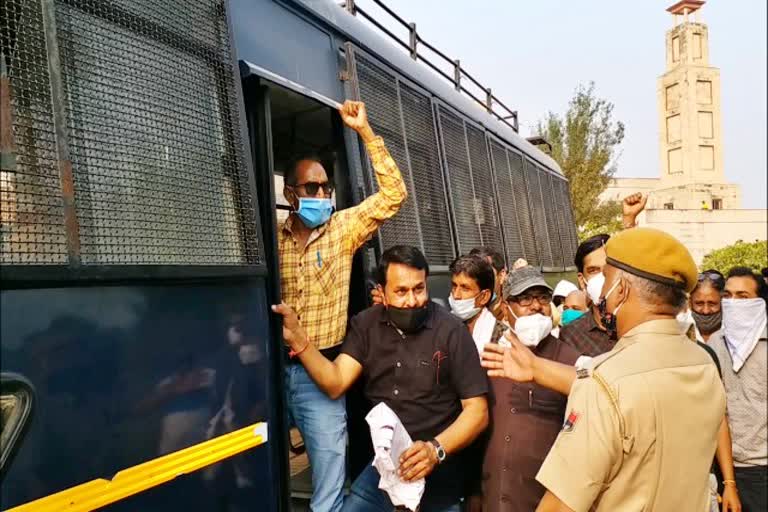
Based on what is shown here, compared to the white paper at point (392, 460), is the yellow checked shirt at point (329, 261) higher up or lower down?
higher up

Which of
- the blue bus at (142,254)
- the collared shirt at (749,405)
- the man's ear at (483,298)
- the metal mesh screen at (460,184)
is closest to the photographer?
the blue bus at (142,254)

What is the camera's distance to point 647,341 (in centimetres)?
197

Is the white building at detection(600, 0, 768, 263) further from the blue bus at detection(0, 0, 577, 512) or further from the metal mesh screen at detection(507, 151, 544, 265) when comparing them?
the blue bus at detection(0, 0, 577, 512)

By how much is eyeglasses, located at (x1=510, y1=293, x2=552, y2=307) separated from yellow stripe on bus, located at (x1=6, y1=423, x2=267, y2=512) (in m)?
1.27

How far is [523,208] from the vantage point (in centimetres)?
713

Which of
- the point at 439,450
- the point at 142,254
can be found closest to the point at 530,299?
the point at 439,450

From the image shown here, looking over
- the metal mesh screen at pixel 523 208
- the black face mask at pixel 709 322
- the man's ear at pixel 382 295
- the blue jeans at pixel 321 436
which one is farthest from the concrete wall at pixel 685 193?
the blue jeans at pixel 321 436

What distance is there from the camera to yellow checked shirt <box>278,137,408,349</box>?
3.01 m

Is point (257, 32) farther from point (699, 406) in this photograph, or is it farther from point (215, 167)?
point (699, 406)

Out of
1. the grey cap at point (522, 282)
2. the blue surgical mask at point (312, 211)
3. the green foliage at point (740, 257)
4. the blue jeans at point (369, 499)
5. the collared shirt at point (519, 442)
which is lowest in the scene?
the green foliage at point (740, 257)

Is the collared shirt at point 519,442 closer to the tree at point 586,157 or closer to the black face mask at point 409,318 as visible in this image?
the black face mask at point 409,318

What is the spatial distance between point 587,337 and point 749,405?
3.63ft

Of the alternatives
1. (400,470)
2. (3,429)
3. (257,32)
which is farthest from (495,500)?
(257,32)

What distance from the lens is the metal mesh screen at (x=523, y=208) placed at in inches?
272
